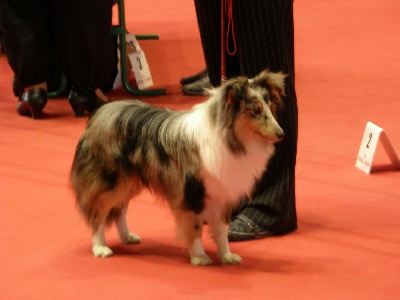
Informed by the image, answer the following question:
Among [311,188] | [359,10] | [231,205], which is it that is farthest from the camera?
[359,10]

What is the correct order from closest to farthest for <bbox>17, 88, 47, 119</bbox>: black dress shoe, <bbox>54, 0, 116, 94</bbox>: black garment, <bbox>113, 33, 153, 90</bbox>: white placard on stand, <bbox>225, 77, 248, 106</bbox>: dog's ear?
1. <bbox>225, 77, 248, 106</bbox>: dog's ear
2. <bbox>54, 0, 116, 94</bbox>: black garment
3. <bbox>17, 88, 47, 119</bbox>: black dress shoe
4. <bbox>113, 33, 153, 90</bbox>: white placard on stand

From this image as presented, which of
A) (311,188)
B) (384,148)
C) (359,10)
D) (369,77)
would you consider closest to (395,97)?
(369,77)

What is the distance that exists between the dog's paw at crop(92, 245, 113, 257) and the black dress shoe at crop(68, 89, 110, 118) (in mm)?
2047

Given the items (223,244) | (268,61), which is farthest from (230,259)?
(268,61)

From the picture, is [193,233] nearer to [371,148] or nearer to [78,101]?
[371,148]

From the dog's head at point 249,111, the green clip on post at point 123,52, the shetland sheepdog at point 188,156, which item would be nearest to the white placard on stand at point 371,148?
the shetland sheepdog at point 188,156

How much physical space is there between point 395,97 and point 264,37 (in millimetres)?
2385

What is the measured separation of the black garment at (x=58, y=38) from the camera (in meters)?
4.77

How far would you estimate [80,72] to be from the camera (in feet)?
16.1

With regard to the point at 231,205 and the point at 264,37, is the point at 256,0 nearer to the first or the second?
the point at 264,37

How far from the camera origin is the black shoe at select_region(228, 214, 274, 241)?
10.6ft

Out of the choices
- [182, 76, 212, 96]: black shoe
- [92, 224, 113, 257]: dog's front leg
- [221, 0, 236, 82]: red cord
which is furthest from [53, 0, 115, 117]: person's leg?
[92, 224, 113, 257]: dog's front leg

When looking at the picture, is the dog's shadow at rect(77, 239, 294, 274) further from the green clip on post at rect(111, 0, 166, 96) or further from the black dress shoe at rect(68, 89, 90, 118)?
the green clip on post at rect(111, 0, 166, 96)

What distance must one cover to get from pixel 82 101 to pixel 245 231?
203 centimetres
